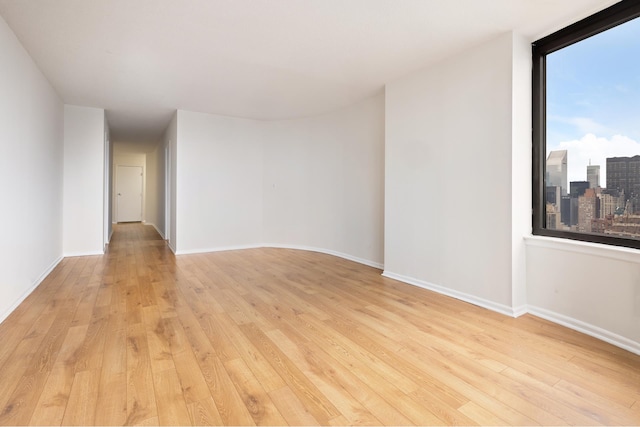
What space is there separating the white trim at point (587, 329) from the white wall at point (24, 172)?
439 centimetres

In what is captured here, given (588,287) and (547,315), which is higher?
(588,287)

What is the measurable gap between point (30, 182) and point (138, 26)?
204 centimetres

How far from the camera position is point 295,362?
192 cm

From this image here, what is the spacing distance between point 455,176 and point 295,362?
2.30 m

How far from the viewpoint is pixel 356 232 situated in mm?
5000

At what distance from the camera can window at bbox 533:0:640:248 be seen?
7.44 feet

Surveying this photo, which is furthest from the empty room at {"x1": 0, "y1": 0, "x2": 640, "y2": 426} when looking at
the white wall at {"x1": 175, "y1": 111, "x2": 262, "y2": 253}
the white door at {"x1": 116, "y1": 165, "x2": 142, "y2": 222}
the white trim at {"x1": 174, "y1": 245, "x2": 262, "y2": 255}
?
the white door at {"x1": 116, "y1": 165, "x2": 142, "y2": 222}

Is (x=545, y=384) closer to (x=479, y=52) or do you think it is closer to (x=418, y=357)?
(x=418, y=357)

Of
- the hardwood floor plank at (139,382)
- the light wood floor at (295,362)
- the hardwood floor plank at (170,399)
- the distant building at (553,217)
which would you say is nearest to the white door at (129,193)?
the light wood floor at (295,362)

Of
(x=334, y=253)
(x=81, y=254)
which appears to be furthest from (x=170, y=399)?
(x=81, y=254)

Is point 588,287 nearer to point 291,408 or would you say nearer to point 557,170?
point 557,170

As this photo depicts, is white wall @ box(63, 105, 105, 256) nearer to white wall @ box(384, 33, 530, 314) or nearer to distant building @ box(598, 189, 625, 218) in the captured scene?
white wall @ box(384, 33, 530, 314)

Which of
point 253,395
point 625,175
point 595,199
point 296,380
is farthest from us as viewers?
point 595,199

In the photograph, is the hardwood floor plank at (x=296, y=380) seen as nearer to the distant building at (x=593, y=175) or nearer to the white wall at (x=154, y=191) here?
the distant building at (x=593, y=175)
